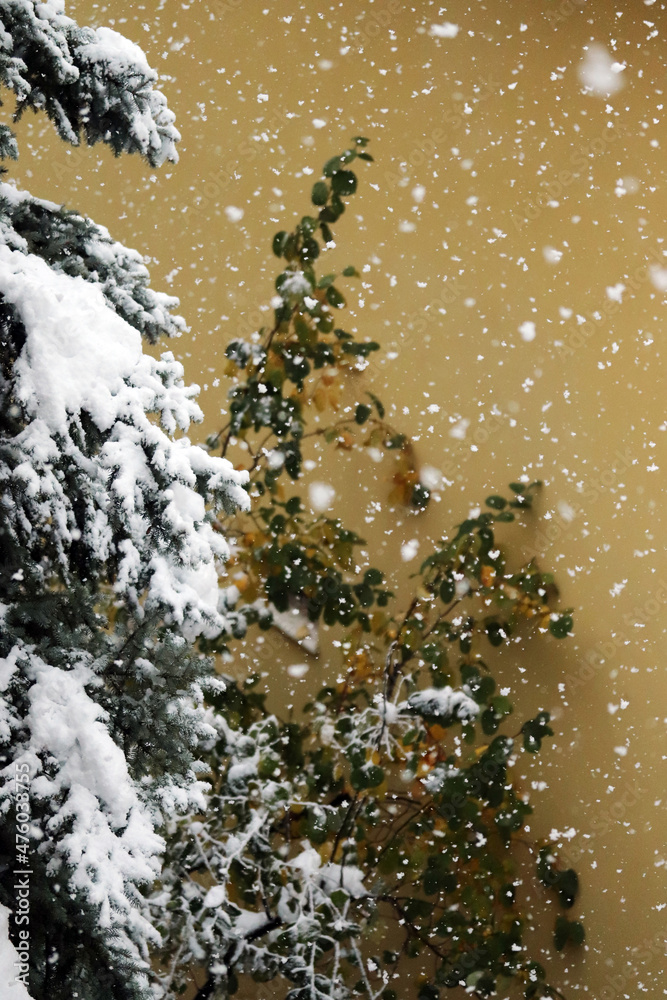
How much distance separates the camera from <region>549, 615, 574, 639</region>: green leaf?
6.56 ft

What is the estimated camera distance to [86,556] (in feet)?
3.51

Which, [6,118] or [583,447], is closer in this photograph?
[583,447]

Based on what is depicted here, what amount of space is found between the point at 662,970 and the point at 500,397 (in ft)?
4.66

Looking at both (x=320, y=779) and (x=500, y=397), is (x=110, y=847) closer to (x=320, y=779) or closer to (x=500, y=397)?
(x=320, y=779)

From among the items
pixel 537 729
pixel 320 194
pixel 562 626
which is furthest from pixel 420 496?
pixel 320 194

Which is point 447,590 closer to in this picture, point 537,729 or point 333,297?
point 537,729

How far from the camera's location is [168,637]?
117 cm

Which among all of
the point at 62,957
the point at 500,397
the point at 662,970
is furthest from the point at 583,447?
the point at 62,957

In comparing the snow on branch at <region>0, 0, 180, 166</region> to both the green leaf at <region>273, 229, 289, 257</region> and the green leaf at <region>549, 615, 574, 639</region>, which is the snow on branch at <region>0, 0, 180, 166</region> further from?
the green leaf at <region>549, 615, 574, 639</region>

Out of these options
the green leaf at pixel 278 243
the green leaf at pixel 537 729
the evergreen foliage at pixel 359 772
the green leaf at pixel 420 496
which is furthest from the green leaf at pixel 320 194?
the green leaf at pixel 537 729

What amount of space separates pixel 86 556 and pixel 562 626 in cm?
128

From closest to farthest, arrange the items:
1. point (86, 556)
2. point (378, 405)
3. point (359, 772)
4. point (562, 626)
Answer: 1. point (86, 556)
2. point (359, 772)
3. point (562, 626)
4. point (378, 405)

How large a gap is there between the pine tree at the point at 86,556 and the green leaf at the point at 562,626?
1.06m

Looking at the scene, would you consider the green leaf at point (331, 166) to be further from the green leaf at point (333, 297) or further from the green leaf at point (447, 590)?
the green leaf at point (447, 590)
